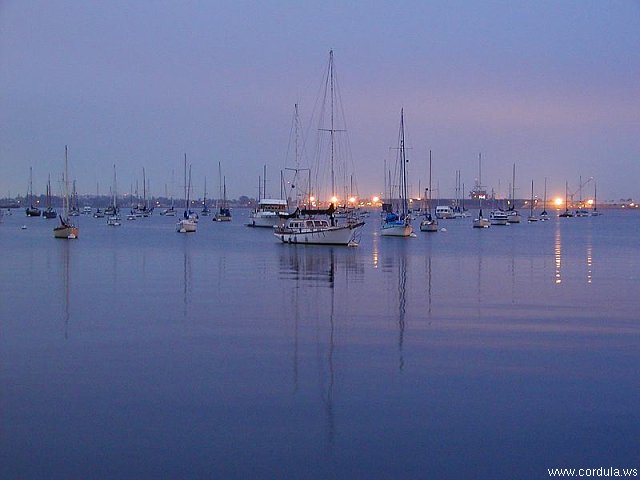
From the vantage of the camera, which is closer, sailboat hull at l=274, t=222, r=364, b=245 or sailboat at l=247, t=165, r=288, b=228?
sailboat hull at l=274, t=222, r=364, b=245

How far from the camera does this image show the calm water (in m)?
10.0

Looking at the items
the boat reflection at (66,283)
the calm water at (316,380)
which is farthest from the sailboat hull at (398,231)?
the calm water at (316,380)

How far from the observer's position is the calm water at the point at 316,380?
32.8 ft

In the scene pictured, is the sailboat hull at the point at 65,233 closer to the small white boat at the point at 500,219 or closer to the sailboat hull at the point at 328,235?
the sailboat hull at the point at 328,235

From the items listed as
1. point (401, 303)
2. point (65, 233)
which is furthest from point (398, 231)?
point (401, 303)

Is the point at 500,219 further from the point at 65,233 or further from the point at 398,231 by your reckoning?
the point at 65,233

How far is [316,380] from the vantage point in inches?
532

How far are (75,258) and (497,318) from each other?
26.5 m

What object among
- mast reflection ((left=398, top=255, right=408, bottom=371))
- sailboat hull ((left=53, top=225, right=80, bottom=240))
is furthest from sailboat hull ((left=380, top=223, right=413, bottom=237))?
mast reflection ((left=398, top=255, right=408, bottom=371))

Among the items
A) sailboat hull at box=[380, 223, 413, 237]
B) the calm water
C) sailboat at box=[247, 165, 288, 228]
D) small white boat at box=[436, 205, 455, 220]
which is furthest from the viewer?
small white boat at box=[436, 205, 455, 220]

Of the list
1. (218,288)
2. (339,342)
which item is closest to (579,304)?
(339,342)

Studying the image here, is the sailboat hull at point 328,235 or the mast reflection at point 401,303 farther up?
the sailboat hull at point 328,235

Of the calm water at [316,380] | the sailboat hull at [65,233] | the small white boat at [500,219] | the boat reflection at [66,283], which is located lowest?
the calm water at [316,380]

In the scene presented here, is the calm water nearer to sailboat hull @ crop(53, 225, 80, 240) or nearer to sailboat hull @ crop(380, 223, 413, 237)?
sailboat hull @ crop(53, 225, 80, 240)
